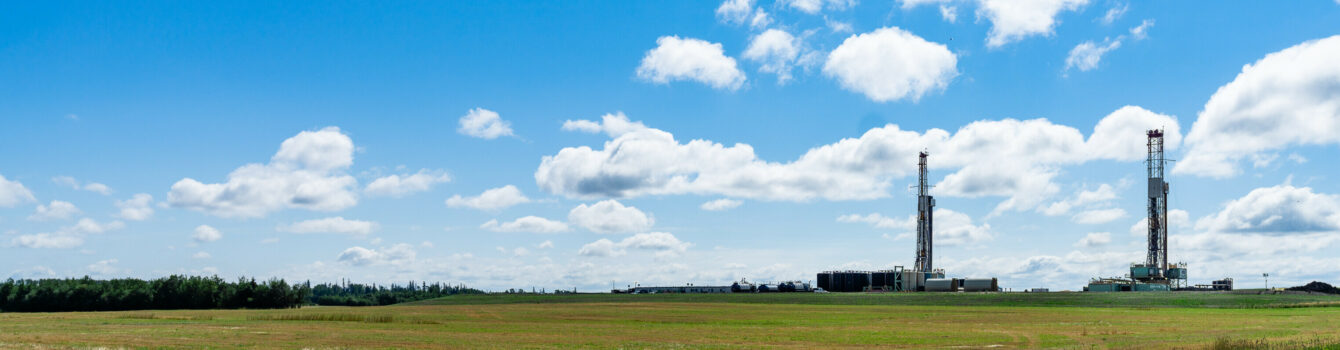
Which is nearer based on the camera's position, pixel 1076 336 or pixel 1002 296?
pixel 1076 336

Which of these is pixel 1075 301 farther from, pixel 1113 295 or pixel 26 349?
pixel 26 349

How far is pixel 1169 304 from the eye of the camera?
145750 mm

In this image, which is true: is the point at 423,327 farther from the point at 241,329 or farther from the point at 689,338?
the point at 689,338

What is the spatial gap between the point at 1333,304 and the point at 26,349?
153953mm

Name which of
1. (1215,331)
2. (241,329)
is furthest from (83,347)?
(1215,331)

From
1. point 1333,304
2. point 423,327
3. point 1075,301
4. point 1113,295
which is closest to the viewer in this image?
point 423,327

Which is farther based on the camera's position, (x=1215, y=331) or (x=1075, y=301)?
(x=1075, y=301)

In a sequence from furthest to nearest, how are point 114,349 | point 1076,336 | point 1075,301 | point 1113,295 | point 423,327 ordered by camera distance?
1. point 1113,295
2. point 1075,301
3. point 423,327
4. point 1076,336
5. point 114,349

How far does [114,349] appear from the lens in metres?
54.7

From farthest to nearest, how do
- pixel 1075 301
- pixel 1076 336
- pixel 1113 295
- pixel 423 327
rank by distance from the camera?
pixel 1113 295
pixel 1075 301
pixel 423 327
pixel 1076 336

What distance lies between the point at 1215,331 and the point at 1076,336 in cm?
1283

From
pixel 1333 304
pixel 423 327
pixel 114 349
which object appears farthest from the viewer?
pixel 1333 304

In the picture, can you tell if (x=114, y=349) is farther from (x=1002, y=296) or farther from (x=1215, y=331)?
(x=1002, y=296)

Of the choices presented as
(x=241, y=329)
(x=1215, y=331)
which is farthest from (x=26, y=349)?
(x=1215, y=331)
